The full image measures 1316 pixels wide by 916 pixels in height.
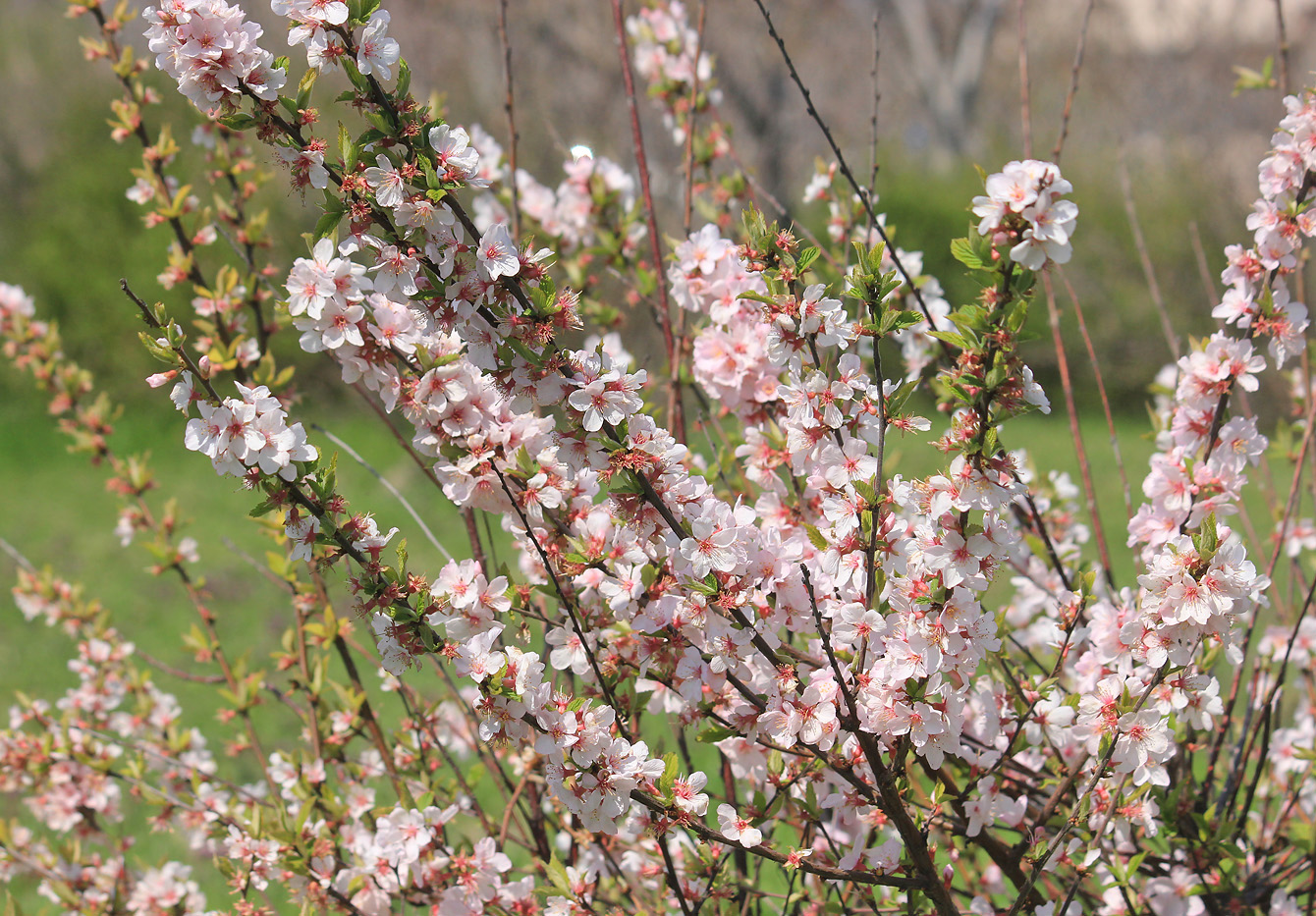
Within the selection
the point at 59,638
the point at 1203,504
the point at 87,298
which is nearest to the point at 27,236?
the point at 87,298

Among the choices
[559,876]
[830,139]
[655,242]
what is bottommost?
[559,876]

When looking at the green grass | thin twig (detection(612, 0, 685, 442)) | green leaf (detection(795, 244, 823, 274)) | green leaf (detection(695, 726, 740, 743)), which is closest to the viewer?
green leaf (detection(795, 244, 823, 274))

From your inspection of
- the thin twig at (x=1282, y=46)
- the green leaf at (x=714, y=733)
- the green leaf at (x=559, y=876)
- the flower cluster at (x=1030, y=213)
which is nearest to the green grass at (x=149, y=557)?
the green leaf at (x=559, y=876)

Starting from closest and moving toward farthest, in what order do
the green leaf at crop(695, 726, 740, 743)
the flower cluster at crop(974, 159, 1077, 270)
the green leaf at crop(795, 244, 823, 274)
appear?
the flower cluster at crop(974, 159, 1077, 270)
the green leaf at crop(795, 244, 823, 274)
the green leaf at crop(695, 726, 740, 743)

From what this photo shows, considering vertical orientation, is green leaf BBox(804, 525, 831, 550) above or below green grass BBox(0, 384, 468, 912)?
below

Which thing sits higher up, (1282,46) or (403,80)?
(1282,46)

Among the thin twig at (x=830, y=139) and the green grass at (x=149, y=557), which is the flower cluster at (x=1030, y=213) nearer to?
the thin twig at (x=830, y=139)

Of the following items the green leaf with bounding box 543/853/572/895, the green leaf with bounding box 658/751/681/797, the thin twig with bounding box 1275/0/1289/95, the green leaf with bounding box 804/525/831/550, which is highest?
the thin twig with bounding box 1275/0/1289/95

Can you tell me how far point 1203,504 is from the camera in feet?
4.91

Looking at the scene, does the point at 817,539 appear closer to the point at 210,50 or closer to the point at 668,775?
the point at 668,775

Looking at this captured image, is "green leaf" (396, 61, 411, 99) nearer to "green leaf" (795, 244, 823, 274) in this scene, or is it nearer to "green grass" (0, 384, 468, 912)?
"green leaf" (795, 244, 823, 274)

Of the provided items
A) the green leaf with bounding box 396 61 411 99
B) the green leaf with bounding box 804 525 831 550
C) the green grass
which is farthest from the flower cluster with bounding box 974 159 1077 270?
the green grass

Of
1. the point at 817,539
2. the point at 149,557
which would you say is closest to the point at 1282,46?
the point at 817,539

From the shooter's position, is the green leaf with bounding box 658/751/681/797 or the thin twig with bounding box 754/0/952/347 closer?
the green leaf with bounding box 658/751/681/797
